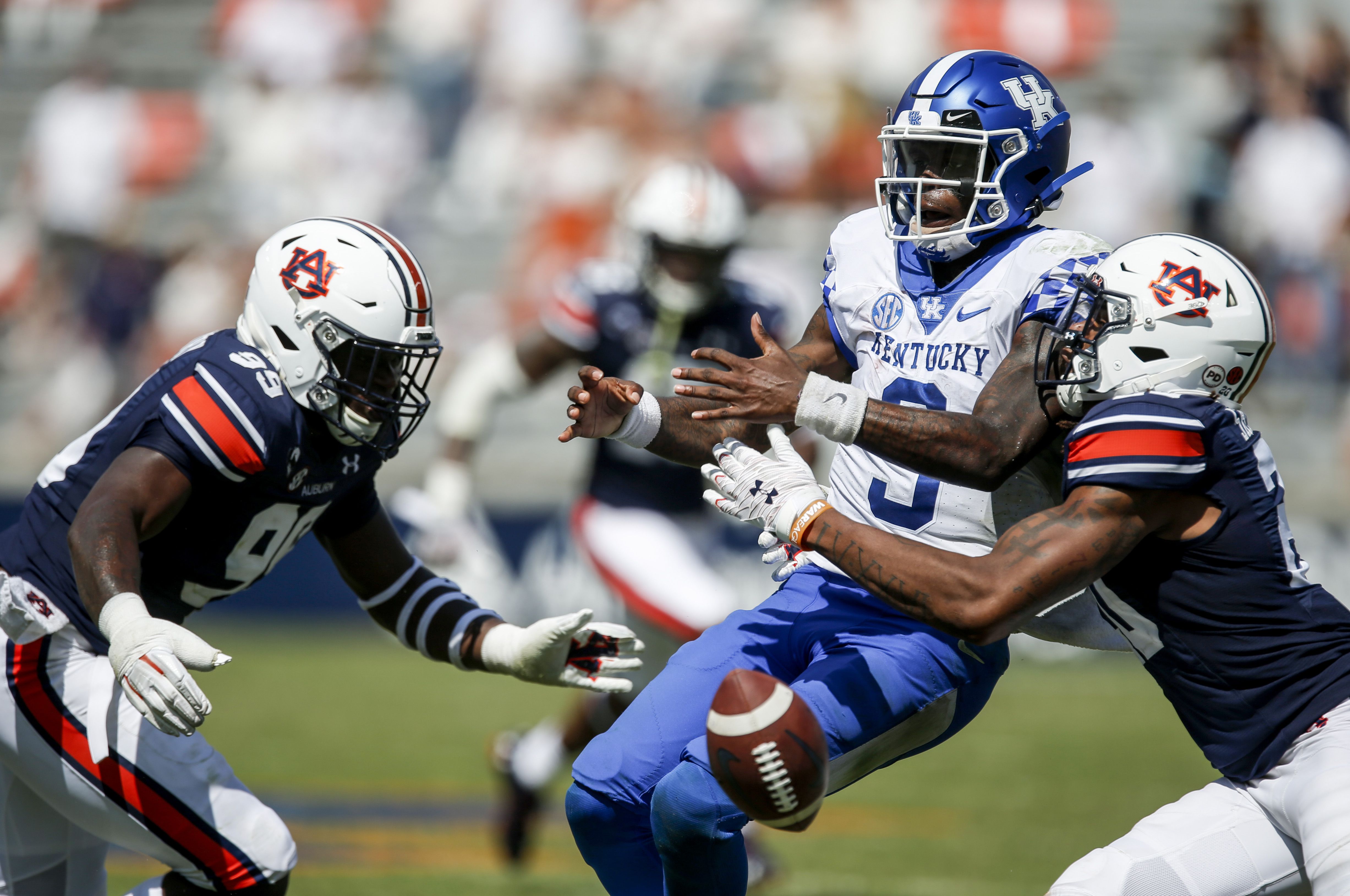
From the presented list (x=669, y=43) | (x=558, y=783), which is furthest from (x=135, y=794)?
(x=669, y=43)

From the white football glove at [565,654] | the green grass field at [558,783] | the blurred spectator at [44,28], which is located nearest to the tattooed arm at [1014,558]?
the white football glove at [565,654]

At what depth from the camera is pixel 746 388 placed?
308 cm

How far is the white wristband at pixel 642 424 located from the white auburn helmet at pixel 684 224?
7.38 ft

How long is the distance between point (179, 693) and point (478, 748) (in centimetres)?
489

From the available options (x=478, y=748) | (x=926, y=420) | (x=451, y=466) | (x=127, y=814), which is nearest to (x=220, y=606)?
(x=478, y=748)

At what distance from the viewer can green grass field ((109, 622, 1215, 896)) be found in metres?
5.23

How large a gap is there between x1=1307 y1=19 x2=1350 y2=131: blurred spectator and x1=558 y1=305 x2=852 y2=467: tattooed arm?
8.12 metres

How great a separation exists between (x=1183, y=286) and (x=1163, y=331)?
0.11 m

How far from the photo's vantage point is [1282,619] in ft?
9.78

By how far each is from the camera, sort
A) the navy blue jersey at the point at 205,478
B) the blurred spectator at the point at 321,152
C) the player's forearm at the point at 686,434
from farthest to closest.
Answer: the blurred spectator at the point at 321,152
the player's forearm at the point at 686,434
the navy blue jersey at the point at 205,478

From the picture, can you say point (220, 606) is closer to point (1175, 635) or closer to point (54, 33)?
point (54, 33)

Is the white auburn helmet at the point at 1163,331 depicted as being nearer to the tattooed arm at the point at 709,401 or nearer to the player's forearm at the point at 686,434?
the tattooed arm at the point at 709,401

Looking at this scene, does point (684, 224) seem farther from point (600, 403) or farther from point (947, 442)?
point (947, 442)

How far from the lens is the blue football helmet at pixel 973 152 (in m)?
3.33
